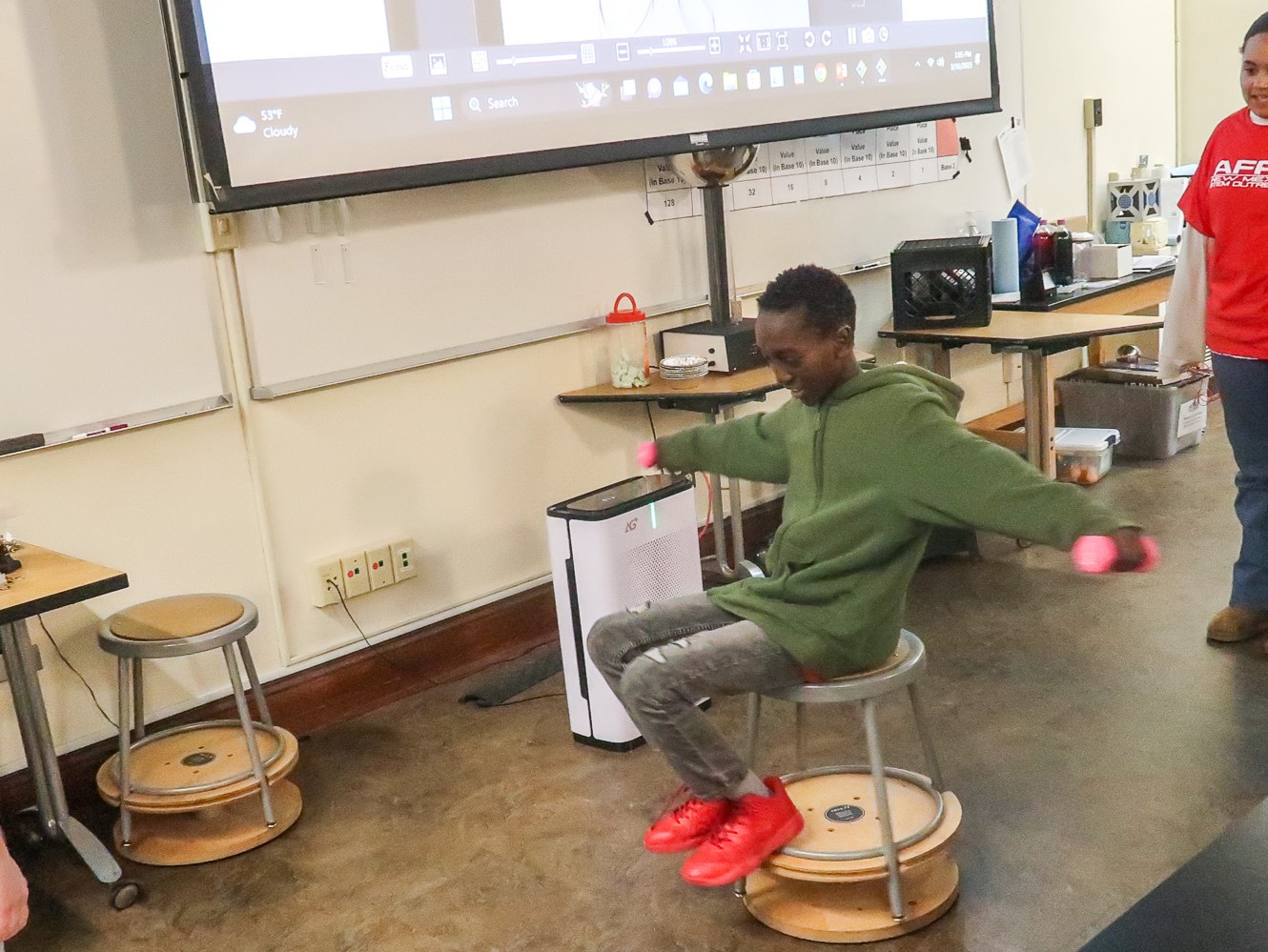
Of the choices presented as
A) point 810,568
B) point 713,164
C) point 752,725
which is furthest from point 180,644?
point 713,164

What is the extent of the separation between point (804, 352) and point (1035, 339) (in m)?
1.76

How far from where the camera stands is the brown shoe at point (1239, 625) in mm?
3121

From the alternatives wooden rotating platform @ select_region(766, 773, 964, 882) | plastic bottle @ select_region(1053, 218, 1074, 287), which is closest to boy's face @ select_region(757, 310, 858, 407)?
wooden rotating platform @ select_region(766, 773, 964, 882)

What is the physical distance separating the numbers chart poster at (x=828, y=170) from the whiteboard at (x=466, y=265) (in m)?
0.04

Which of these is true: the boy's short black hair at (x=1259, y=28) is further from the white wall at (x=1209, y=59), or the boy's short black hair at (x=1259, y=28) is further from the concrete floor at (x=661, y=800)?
the white wall at (x=1209, y=59)

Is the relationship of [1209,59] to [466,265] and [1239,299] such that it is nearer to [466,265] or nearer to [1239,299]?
[1239,299]

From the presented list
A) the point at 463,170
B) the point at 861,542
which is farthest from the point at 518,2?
the point at 861,542

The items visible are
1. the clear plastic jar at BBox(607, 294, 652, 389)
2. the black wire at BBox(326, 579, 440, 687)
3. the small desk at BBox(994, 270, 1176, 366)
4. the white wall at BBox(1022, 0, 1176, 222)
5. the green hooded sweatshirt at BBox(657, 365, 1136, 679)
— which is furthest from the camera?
the white wall at BBox(1022, 0, 1176, 222)

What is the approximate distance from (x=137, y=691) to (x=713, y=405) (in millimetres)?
1476

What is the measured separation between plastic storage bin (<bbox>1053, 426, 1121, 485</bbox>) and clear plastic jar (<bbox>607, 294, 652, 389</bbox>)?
1.66 meters

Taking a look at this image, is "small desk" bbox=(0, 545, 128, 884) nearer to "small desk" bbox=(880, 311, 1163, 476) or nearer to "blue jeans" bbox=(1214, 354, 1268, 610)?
"blue jeans" bbox=(1214, 354, 1268, 610)

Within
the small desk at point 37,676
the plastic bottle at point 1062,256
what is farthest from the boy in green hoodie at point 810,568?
the plastic bottle at point 1062,256

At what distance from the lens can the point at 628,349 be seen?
3449mm

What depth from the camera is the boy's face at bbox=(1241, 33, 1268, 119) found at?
9.04 ft
